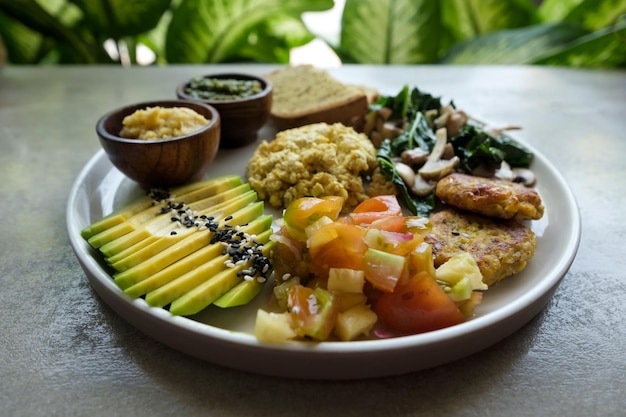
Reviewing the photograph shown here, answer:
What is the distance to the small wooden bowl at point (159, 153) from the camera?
246 cm

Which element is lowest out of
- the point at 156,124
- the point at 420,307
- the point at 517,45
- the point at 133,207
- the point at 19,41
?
the point at 19,41

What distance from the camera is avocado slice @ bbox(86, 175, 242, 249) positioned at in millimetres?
2143

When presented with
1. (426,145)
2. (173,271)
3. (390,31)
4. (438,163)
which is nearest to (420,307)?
(173,271)

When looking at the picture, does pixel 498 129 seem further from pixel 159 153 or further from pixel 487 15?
pixel 487 15

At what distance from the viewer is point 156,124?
2.59 metres

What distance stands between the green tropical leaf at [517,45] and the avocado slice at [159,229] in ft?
12.0

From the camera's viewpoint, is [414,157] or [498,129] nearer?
[414,157]

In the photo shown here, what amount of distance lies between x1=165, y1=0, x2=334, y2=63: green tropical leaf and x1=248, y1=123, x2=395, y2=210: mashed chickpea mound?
274 centimetres

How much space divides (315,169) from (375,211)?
0.55 m

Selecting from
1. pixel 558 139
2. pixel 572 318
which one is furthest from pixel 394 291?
pixel 558 139

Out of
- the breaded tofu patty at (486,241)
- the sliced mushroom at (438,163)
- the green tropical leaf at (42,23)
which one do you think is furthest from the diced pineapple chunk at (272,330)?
the green tropical leaf at (42,23)

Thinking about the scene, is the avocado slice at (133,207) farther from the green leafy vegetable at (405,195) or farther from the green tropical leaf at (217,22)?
the green tropical leaf at (217,22)

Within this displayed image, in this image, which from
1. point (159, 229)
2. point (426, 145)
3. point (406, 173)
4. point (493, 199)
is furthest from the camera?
point (426, 145)

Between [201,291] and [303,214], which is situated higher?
[303,214]
